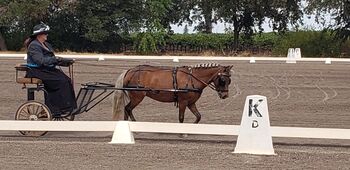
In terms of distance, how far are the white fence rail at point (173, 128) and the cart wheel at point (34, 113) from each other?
46 cm

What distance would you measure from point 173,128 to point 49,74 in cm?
240

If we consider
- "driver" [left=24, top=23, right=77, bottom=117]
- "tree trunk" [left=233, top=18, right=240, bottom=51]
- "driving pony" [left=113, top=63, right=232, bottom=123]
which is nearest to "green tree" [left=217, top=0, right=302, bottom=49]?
"tree trunk" [left=233, top=18, right=240, bottom=51]

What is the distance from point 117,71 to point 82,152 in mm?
17192

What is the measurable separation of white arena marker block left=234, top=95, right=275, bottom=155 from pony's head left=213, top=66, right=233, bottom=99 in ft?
5.49

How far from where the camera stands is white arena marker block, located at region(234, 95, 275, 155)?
9.65 metres

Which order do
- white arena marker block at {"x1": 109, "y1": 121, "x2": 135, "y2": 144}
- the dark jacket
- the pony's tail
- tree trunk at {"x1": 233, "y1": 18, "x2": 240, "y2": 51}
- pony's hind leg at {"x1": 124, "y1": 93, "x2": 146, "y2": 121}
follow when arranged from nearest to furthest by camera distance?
white arena marker block at {"x1": 109, "y1": 121, "x2": 135, "y2": 144}
the dark jacket
the pony's tail
pony's hind leg at {"x1": 124, "y1": 93, "x2": 146, "y2": 121}
tree trunk at {"x1": 233, "y1": 18, "x2": 240, "y2": 51}

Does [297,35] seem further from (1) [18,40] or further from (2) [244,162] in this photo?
(2) [244,162]

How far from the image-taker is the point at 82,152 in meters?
9.85

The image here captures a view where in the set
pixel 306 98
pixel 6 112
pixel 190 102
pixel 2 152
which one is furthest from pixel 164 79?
pixel 306 98

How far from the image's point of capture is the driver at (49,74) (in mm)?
11336

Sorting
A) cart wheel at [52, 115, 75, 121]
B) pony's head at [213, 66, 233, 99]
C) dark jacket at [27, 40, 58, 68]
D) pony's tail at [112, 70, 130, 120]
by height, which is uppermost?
dark jacket at [27, 40, 58, 68]

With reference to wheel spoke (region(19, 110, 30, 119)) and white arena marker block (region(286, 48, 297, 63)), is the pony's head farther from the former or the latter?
white arena marker block (region(286, 48, 297, 63))

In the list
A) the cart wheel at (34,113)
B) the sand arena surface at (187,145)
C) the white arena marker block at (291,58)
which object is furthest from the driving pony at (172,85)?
the white arena marker block at (291,58)

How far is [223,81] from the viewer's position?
451 inches
